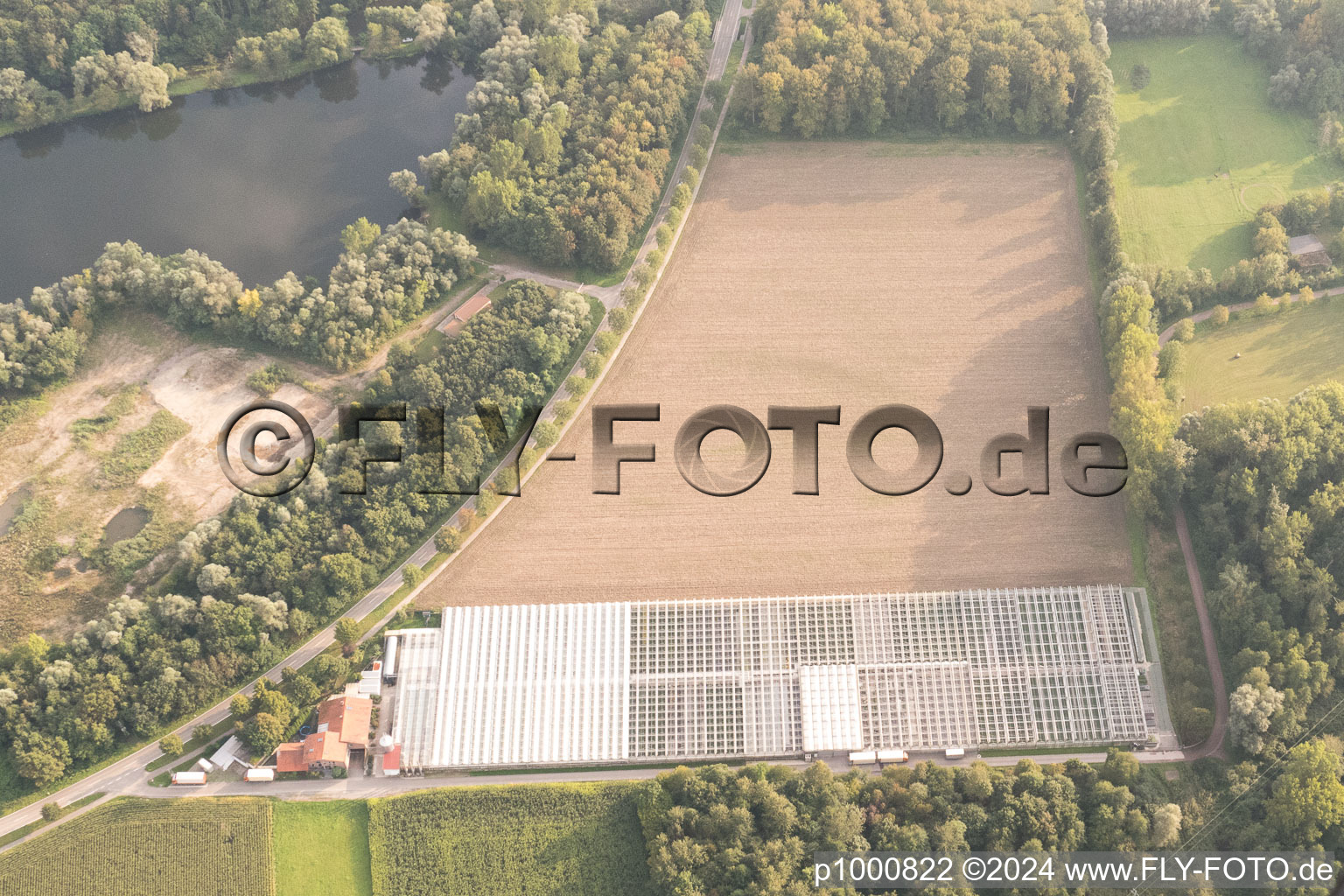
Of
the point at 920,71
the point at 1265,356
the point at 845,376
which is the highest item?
the point at 920,71

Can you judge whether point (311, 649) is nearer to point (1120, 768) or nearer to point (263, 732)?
point (263, 732)

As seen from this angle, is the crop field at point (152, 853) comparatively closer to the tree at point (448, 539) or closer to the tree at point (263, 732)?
the tree at point (263, 732)

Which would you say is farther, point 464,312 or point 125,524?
point 464,312

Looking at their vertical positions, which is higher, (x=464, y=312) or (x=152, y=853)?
(x=464, y=312)

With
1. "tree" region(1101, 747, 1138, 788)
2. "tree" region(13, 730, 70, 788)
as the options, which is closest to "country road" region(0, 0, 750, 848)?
"tree" region(13, 730, 70, 788)

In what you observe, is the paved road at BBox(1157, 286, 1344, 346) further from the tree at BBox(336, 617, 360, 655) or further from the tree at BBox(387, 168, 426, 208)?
the tree at BBox(336, 617, 360, 655)

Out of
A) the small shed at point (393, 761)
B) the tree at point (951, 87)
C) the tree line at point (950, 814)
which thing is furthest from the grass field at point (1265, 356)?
the small shed at point (393, 761)

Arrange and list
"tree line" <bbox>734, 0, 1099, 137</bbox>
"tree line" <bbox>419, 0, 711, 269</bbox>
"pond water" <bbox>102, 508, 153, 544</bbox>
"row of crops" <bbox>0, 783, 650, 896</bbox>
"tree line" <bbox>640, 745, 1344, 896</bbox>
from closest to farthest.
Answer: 1. "tree line" <bbox>640, 745, 1344, 896</bbox>
2. "row of crops" <bbox>0, 783, 650, 896</bbox>
3. "pond water" <bbox>102, 508, 153, 544</bbox>
4. "tree line" <bbox>419, 0, 711, 269</bbox>
5. "tree line" <bbox>734, 0, 1099, 137</bbox>

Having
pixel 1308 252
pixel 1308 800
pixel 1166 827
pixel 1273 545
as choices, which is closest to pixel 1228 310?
pixel 1308 252
